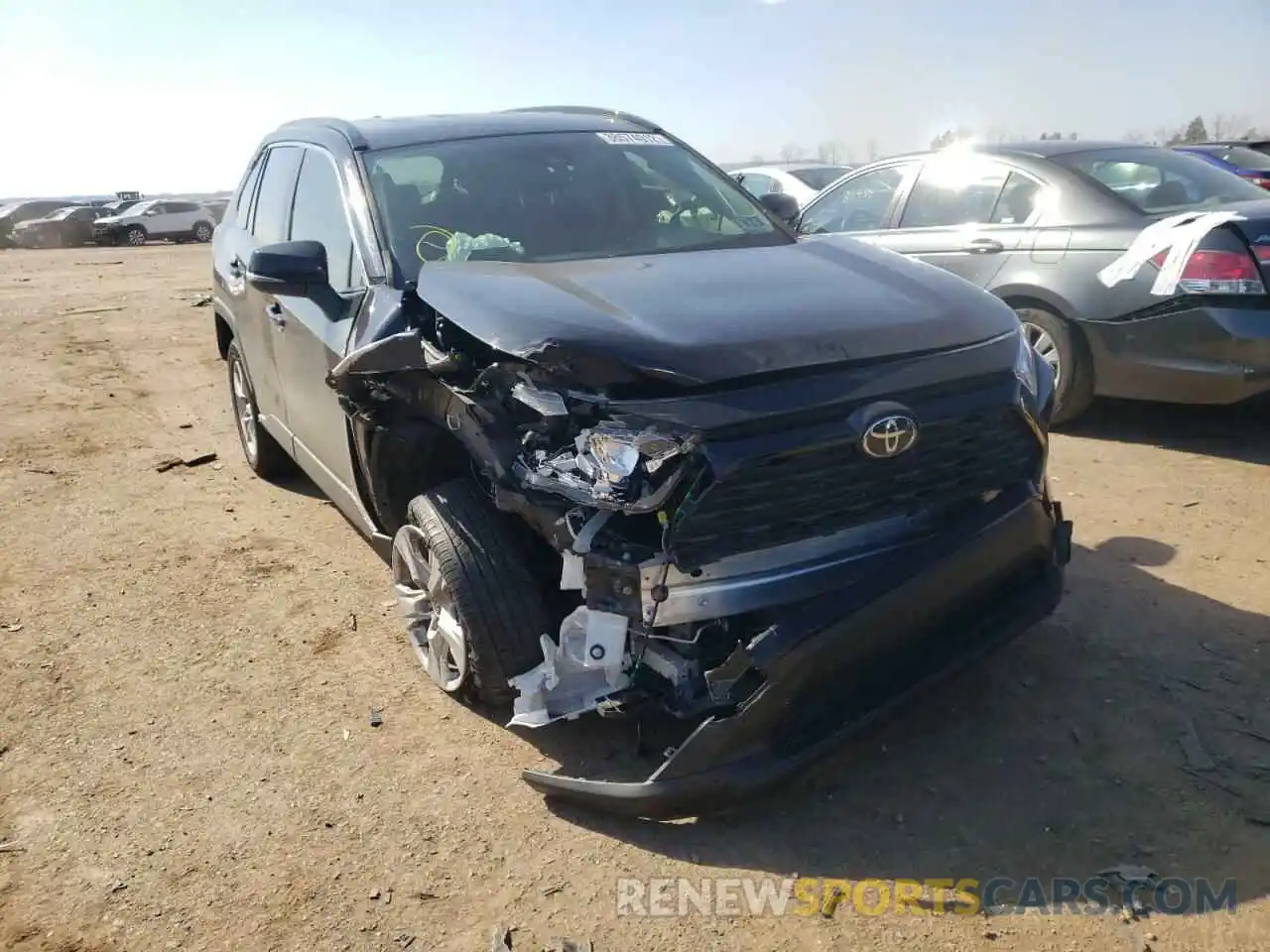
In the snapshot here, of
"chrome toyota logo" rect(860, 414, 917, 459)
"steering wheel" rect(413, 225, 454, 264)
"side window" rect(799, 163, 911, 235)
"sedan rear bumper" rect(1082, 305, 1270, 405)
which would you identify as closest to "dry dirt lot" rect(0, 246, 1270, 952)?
"sedan rear bumper" rect(1082, 305, 1270, 405)

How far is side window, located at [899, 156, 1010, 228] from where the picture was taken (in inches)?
244

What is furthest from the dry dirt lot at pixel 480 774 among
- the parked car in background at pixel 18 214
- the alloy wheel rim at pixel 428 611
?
the parked car in background at pixel 18 214

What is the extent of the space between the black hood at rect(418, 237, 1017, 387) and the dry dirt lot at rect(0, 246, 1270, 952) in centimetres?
112

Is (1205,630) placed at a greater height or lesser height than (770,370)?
lesser

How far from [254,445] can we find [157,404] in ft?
9.14

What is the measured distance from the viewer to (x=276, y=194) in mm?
4836

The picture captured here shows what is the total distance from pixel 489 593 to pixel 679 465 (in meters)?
0.82

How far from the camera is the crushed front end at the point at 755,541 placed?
8.07 ft

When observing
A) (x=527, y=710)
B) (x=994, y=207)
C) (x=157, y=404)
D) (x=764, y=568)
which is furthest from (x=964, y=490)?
(x=157, y=404)

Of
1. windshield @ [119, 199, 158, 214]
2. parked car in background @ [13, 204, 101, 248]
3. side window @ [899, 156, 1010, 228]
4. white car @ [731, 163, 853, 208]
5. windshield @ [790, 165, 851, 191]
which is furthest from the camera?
windshield @ [119, 199, 158, 214]

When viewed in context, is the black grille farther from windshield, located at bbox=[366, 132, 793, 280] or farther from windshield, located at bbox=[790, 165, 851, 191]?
windshield, located at bbox=[790, 165, 851, 191]

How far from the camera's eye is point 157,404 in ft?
26.4

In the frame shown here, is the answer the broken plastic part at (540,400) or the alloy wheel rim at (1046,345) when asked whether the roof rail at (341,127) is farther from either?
the alloy wheel rim at (1046,345)

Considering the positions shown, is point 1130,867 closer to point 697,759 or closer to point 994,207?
point 697,759
